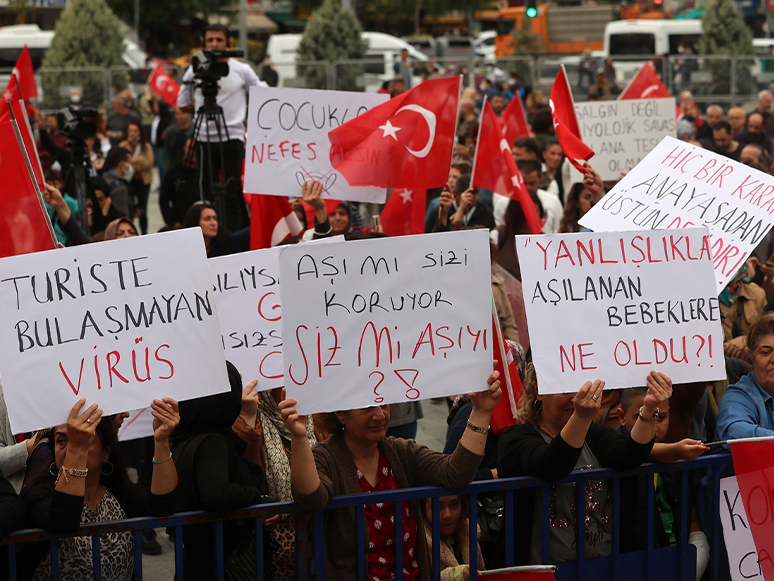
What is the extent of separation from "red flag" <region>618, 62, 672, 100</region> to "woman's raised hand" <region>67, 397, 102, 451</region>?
7606mm

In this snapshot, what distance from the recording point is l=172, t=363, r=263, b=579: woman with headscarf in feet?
11.2

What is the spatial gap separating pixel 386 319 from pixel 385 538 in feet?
2.56

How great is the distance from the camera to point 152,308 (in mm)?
3348

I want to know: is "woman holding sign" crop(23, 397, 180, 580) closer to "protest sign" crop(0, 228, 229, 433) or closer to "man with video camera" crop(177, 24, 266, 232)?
"protest sign" crop(0, 228, 229, 433)

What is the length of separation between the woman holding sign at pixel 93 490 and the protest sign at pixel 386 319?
0.50 metres

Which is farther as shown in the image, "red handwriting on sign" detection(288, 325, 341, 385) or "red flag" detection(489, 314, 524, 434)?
"red flag" detection(489, 314, 524, 434)

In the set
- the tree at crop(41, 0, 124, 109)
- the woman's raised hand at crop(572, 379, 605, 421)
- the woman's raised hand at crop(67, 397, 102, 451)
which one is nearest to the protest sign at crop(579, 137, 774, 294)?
the woman's raised hand at crop(572, 379, 605, 421)

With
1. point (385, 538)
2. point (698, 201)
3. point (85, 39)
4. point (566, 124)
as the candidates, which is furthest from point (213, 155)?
point (85, 39)

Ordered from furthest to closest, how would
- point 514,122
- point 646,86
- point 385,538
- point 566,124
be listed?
1. point 514,122
2. point 646,86
3. point 566,124
4. point 385,538

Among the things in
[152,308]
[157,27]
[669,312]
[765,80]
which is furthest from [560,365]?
[157,27]

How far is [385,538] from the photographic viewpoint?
3543mm

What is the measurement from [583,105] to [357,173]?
3.02 m

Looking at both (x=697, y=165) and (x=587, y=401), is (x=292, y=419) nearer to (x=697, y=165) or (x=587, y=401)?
(x=587, y=401)

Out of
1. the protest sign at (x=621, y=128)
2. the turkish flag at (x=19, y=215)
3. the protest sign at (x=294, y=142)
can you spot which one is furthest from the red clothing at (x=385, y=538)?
the protest sign at (x=621, y=128)
